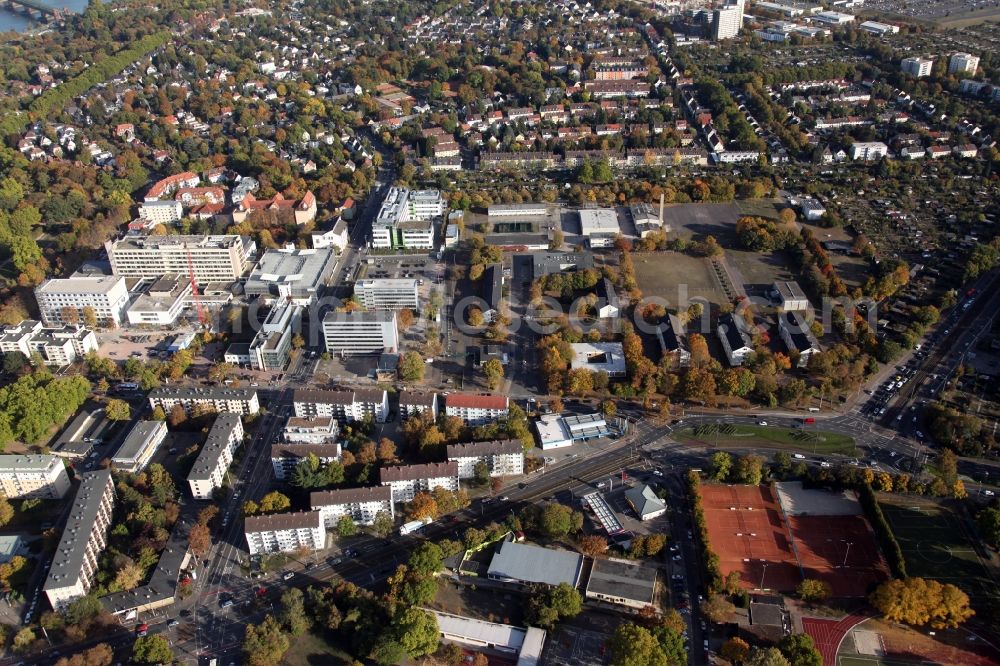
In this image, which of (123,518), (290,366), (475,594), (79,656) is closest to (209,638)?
(79,656)

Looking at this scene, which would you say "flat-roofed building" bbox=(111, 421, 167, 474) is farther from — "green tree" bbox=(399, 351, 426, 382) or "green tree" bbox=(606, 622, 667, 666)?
"green tree" bbox=(606, 622, 667, 666)

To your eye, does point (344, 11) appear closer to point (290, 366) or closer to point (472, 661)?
point (290, 366)

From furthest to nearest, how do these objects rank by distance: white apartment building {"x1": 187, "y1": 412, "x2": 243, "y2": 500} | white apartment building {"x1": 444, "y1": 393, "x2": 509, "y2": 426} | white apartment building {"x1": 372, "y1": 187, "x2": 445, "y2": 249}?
white apartment building {"x1": 372, "y1": 187, "x2": 445, "y2": 249} < white apartment building {"x1": 444, "y1": 393, "x2": 509, "y2": 426} < white apartment building {"x1": 187, "y1": 412, "x2": 243, "y2": 500}

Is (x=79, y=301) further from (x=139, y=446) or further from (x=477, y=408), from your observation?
(x=477, y=408)

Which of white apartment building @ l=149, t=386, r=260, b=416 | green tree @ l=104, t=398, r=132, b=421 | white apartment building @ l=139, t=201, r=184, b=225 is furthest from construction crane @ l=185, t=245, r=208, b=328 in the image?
white apartment building @ l=139, t=201, r=184, b=225

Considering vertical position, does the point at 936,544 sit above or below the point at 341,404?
below

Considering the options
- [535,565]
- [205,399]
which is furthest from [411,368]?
[535,565]

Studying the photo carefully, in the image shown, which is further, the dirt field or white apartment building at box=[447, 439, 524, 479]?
the dirt field
